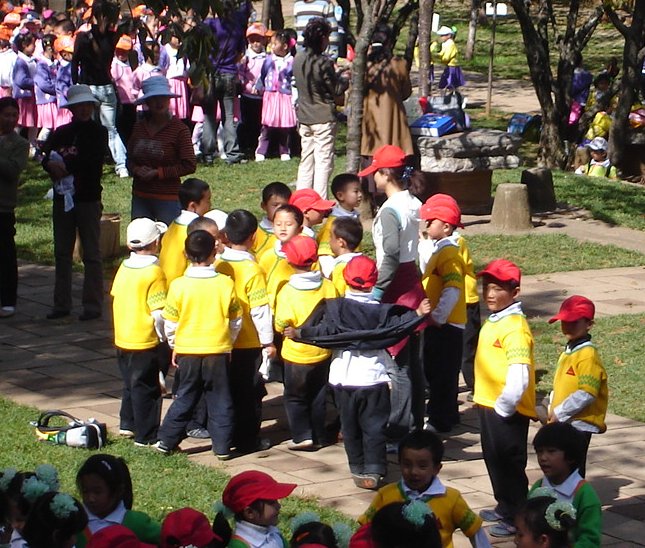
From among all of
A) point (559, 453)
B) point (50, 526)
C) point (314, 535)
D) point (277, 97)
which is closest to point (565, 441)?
point (559, 453)

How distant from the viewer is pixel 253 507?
5246 millimetres

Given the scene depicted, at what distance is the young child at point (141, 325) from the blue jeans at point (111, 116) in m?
8.63

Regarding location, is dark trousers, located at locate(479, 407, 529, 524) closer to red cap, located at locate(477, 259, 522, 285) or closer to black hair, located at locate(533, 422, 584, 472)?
red cap, located at locate(477, 259, 522, 285)

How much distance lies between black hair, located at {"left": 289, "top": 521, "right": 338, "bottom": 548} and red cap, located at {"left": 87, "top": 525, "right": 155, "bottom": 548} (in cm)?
55

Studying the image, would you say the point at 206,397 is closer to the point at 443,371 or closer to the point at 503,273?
the point at 443,371

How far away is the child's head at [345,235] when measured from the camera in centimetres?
833

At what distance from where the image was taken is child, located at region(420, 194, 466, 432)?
28.1 ft

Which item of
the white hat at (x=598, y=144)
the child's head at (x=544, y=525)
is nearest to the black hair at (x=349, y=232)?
the child's head at (x=544, y=525)

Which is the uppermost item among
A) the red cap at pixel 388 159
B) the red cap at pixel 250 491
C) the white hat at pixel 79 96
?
the white hat at pixel 79 96

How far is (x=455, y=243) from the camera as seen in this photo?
8.76 m

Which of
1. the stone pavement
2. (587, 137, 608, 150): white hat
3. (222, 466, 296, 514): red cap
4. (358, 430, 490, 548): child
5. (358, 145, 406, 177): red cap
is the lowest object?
the stone pavement

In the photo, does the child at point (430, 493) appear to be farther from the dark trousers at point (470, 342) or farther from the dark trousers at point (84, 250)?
the dark trousers at point (84, 250)

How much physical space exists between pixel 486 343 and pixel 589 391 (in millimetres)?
583

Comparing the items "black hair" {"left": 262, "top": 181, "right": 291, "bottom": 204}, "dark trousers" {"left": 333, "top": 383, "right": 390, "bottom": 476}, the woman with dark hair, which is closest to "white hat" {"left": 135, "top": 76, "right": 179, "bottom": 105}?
"black hair" {"left": 262, "top": 181, "right": 291, "bottom": 204}
